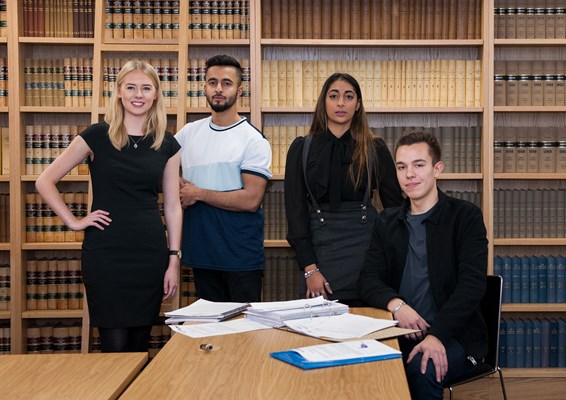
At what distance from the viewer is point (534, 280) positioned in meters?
4.46

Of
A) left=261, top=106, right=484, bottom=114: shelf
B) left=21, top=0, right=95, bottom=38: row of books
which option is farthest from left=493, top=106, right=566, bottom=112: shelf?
left=21, top=0, right=95, bottom=38: row of books

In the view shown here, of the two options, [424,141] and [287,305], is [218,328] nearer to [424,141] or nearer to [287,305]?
[287,305]

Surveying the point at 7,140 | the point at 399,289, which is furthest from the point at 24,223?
the point at 399,289

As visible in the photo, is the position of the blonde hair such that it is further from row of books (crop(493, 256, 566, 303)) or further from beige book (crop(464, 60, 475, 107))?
row of books (crop(493, 256, 566, 303))

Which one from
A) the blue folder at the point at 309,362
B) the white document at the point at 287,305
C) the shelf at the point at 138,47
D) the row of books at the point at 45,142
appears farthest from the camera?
the row of books at the point at 45,142

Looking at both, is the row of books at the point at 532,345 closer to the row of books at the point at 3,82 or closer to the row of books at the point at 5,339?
the row of books at the point at 5,339

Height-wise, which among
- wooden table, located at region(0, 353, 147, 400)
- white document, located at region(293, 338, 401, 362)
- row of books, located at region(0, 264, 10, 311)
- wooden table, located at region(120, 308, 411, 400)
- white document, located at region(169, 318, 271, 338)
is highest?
white document, located at region(293, 338, 401, 362)

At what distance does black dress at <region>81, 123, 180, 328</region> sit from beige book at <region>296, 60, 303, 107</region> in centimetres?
155

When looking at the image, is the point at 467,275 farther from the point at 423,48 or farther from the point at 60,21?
the point at 60,21

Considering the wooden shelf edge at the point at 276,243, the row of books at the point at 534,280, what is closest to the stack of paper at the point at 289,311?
the wooden shelf edge at the point at 276,243

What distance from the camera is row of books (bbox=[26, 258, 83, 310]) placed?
442 centimetres

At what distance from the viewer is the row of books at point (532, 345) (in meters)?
4.43

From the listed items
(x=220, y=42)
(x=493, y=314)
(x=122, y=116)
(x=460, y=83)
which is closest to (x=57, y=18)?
(x=220, y=42)

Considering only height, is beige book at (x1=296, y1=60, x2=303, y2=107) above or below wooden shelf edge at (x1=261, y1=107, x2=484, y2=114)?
above
